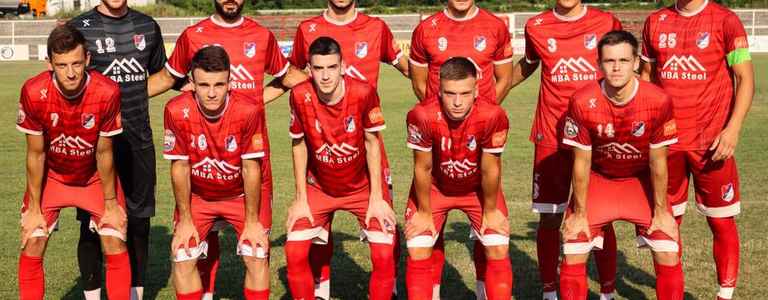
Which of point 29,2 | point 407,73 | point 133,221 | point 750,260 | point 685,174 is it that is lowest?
point 29,2

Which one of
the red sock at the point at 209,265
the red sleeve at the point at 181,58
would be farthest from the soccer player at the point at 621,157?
the red sleeve at the point at 181,58

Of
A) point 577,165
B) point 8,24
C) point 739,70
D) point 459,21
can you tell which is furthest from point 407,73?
point 8,24

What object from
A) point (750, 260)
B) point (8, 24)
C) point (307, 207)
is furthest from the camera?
point (8, 24)

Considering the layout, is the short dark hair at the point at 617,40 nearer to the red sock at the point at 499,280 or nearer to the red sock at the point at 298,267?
the red sock at the point at 499,280

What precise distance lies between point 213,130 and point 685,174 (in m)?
3.61

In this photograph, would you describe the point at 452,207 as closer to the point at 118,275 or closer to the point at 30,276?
the point at 118,275

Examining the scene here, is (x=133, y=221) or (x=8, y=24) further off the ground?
(x=133, y=221)

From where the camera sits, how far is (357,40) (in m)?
7.46

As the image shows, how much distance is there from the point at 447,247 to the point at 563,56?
9.85ft

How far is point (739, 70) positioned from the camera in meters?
6.94

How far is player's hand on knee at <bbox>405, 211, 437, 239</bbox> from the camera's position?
669cm

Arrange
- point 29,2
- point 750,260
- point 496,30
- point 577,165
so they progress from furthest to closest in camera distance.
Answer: point 29,2 → point 750,260 → point 496,30 → point 577,165

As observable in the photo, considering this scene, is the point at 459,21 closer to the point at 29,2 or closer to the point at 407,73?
the point at 407,73

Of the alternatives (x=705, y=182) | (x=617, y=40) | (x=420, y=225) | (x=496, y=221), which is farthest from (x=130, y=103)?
(x=705, y=182)
